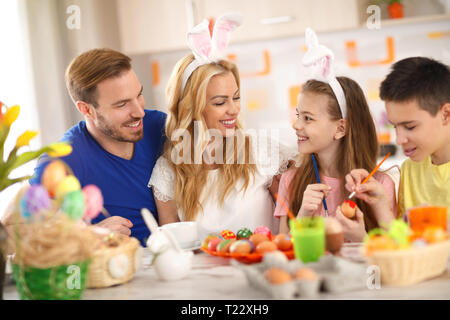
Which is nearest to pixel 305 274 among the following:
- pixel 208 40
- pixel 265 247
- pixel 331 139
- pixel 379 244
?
pixel 379 244

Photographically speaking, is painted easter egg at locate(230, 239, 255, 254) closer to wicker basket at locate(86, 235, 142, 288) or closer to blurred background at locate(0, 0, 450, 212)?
wicker basket at locate(86, 235, 142, 288)

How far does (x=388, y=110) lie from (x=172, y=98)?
84 centimetres

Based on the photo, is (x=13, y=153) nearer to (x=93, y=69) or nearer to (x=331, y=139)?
(x=93, y=69)

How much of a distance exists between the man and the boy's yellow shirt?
960 mm

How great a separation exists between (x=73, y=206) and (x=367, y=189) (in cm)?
89

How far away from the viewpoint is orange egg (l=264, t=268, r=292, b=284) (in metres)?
0.99

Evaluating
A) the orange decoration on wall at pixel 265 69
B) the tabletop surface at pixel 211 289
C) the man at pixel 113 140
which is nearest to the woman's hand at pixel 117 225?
the man at pixel 113 140

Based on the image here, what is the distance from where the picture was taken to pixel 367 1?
352cm

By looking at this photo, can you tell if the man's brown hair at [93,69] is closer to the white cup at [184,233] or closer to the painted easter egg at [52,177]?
the white cup at [184,233]

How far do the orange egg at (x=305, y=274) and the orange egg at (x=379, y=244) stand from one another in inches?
4.8

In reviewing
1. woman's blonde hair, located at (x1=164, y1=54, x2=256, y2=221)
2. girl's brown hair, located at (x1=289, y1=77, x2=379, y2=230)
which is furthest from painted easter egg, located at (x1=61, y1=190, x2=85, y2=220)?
girl's brown hair, located at (x1=289, y1=77, x2=379, y2=230)

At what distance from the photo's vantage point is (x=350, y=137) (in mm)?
1827

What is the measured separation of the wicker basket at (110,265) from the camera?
1146 millimetres
